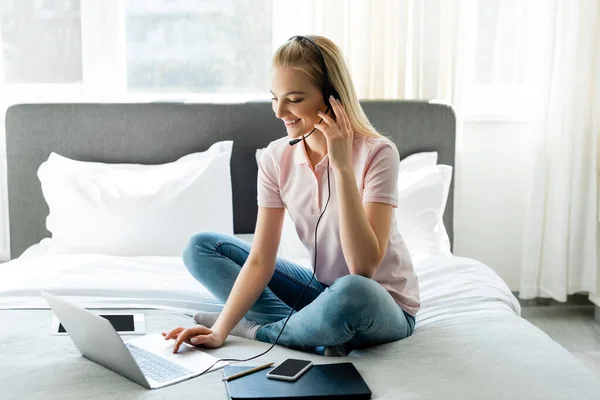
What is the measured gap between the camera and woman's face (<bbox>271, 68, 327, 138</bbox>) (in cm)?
188

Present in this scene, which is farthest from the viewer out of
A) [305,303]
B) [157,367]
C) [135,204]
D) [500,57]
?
[500,57]

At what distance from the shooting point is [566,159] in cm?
331

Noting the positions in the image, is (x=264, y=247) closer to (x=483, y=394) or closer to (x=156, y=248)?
(x=483, y=394)

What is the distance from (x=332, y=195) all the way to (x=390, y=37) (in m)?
1.50

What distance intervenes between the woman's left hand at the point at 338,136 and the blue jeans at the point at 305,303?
0.92 feet

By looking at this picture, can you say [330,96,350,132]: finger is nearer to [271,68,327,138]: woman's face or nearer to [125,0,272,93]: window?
[271,68,327,138]: woman's face

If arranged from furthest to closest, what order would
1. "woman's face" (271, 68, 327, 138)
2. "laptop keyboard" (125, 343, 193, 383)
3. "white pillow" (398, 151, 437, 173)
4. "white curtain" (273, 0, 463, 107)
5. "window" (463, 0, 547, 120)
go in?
1. "window" (463, 0, 547, 120)
2. "white curtain" (273, 0, 463, 107)
3. "white pillow" (398, 151, 437, 173)
4. "woman's face" (271, 68, 327, 138)
5. "laptop keyboard" (125, 343, 193, 383)

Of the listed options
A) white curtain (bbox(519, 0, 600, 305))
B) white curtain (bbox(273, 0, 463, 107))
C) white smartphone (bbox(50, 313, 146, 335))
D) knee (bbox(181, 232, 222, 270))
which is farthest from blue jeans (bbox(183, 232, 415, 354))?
white curtain (bbox(519, 0, 600, 305))

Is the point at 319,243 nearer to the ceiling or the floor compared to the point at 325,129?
nearer to the floor

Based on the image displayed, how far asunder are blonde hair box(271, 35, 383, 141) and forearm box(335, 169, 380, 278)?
0.19 m

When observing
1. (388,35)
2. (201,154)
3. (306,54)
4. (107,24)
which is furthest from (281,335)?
(107,24)

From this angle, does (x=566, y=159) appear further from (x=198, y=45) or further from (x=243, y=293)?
(x=243, y=293)

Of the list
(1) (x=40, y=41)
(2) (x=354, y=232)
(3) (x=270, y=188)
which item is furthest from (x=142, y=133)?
(2) (x=354, y=232)

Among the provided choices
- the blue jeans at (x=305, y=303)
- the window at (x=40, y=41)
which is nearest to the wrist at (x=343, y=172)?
the blue jeans at (x=305, y=303)
